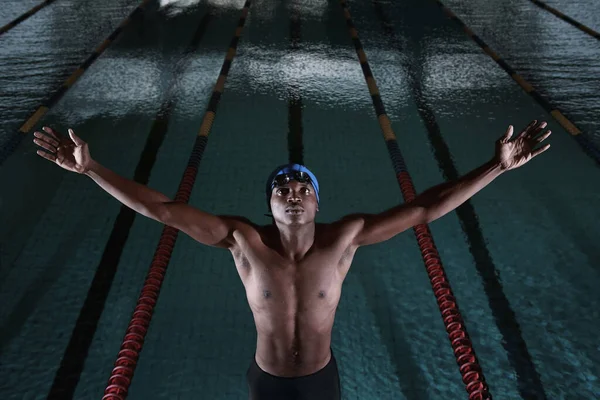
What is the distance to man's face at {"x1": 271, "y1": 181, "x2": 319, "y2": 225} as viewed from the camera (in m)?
1.50

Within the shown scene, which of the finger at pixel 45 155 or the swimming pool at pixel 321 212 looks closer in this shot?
the finger at pixel 45 155

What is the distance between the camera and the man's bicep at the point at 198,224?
1.54 metres

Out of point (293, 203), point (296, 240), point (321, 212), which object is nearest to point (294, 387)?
point (296, 240)

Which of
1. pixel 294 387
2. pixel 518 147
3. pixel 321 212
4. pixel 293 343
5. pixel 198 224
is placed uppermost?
pixel 518 147

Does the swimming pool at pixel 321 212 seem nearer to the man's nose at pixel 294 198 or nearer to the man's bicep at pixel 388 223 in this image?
the man's bicep at pixel 388 223

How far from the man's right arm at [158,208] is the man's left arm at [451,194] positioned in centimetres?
42

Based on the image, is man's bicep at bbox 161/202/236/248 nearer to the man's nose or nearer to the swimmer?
the swimmer

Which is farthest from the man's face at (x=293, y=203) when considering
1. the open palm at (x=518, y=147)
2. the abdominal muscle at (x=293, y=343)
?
the open palm at (x=518, y=147)

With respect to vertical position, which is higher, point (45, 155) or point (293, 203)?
point (45, 155)

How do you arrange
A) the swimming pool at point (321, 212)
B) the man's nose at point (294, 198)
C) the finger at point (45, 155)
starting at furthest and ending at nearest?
the swimming pool at point (321, 212) < the man's nose at point (294, 198) < the finger at point (45, 155)

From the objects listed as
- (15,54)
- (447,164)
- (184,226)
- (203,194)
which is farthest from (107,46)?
(184,226)

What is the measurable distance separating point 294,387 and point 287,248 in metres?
0.40

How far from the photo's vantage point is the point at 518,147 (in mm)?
1620

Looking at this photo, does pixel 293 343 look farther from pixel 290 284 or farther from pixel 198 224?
pixel 198 224
